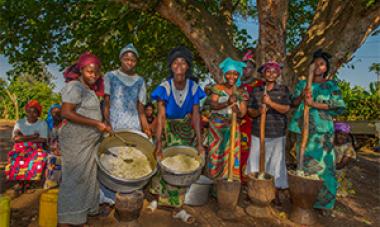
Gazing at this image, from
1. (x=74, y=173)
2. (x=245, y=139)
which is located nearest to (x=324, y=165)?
(x=245, y=139)

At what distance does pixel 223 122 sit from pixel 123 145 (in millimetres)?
1332

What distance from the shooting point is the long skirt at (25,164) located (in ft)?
12.8

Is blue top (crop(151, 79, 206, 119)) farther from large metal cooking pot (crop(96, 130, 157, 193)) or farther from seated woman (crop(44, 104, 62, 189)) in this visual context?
seated woman (crop(44, 104, 62, 189))

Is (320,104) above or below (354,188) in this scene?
above

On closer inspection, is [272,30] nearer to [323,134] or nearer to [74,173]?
[323,134]

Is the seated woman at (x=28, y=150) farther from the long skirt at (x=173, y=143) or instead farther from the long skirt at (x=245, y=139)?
the long skirt at (x=245, y=139)

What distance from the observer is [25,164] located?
156 inches

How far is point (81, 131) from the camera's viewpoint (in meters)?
2.70

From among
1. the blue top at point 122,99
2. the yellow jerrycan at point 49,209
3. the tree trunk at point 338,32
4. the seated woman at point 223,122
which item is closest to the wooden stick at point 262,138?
the seated woman at point 223,122

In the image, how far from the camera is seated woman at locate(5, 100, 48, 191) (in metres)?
3.93

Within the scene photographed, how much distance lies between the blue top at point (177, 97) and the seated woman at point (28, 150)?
88.0 inches

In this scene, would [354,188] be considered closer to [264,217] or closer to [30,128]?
[264,217]

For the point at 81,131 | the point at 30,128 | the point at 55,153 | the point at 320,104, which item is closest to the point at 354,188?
the point at 320,104

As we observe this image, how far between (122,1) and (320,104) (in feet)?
11.9
